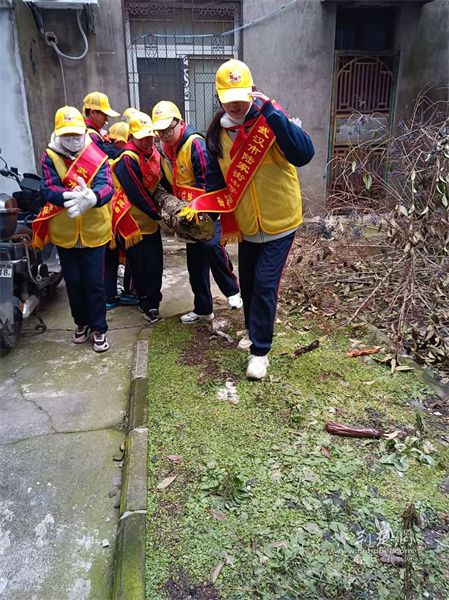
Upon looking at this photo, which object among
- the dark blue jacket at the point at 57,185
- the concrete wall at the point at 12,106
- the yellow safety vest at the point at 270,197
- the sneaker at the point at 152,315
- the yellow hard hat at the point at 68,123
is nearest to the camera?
the yellow safety vest at the point at 270,197

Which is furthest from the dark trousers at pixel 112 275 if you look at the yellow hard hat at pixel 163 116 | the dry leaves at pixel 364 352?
the dry leaves at pixel 364 352

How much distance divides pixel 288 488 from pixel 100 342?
6.83 ft

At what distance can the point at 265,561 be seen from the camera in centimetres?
182

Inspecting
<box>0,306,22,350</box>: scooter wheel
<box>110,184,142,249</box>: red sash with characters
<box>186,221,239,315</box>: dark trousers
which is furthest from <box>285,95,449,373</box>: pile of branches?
<box>0,306,22,350</box>: scooter wheel

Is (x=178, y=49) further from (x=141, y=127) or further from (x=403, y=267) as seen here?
(x=403, y=267)

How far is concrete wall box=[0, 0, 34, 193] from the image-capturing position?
5.49 m

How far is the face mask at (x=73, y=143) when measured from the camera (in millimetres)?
3252

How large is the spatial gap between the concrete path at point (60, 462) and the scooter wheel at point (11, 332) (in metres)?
0.10

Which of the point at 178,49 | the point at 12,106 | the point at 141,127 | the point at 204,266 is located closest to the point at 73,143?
the point at 141,127

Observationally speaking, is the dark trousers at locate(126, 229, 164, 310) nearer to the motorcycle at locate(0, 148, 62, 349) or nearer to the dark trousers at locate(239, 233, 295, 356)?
the motorcycle at locate(0, 148, 62, 349)

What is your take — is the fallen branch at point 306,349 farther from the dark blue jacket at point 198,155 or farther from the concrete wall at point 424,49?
the concrete wall at point 424,49

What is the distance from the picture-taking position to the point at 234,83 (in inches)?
103

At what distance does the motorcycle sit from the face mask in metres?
0.70

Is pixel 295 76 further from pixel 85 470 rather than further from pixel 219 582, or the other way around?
pixel 219 582
